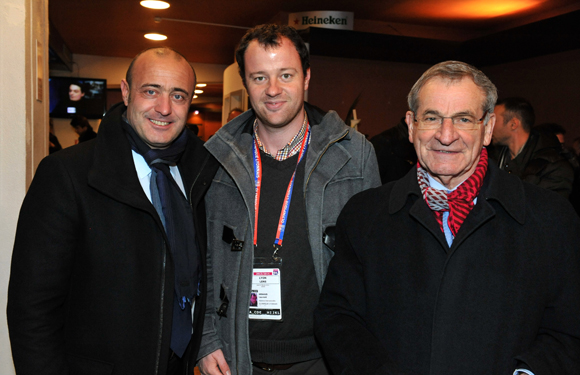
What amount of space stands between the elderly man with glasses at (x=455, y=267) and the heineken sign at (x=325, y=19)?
18.6 feet

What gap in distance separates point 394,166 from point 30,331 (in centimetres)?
292

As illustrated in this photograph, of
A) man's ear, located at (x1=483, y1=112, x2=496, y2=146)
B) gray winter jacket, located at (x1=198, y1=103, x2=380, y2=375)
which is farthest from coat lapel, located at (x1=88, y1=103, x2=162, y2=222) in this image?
man's ear, located at (x1=483, y1=112, x2=496, y2=146)

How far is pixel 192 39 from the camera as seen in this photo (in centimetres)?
895

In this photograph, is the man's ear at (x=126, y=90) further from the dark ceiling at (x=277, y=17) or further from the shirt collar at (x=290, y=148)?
the dark ceiling at (x=277, y=17)

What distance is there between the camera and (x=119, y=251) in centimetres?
157

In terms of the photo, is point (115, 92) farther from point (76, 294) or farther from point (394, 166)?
point (76, 294)

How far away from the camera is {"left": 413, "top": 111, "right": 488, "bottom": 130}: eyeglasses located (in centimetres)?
A: 144

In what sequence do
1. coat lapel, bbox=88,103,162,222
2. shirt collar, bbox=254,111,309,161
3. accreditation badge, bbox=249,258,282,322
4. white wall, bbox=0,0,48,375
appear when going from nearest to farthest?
1. coat lapel, bbox=88,103,162,222
2. accreditation badge, bbox=249,258,282,322
3. shirt collar, bbox=254,111,309,161
4. white wall, bbox=0,0,48,375

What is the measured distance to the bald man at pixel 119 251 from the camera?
4.83 feet

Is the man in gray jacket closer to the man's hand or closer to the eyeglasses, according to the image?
the man's hand

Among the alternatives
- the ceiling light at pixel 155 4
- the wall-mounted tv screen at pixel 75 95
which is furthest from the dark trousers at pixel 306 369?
the wall-mounted tv screen at pixel 75 95

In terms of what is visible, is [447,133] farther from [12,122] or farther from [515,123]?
[515,123]

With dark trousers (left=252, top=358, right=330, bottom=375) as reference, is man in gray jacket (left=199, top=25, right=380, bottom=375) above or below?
above

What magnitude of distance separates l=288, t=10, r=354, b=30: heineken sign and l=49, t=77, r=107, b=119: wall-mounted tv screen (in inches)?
231
